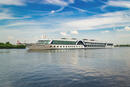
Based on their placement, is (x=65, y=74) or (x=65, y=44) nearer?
(x=65, y=74)

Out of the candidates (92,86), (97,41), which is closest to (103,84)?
(92,86)

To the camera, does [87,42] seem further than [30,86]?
Yes

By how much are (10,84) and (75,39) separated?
12699 centimetres

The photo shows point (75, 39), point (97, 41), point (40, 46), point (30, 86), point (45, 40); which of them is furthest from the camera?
point (97, 41)

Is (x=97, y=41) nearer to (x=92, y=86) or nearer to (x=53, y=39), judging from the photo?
(x=53, y=39)

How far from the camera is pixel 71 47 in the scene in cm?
12800

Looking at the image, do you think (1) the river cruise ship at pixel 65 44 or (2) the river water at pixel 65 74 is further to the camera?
(1) the river cruise ship at pixel 65 44

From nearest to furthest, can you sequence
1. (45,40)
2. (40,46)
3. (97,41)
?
(40,46) < (45,40) < (97,41)

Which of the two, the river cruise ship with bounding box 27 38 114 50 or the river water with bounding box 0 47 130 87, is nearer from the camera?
the river water with bounding box 0 47 130 87

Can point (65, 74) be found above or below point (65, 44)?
below

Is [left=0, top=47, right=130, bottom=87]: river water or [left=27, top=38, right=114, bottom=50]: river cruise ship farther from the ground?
[left=27, top=38, right=114, bottom=50]: river cruise ship

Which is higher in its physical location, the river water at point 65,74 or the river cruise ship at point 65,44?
the river cruise ship at point 65,44

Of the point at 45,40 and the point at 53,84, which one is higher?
the point at 45,40

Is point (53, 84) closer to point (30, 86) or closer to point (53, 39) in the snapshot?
point (30, 86)
